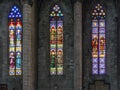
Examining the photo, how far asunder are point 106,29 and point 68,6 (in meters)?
3.48

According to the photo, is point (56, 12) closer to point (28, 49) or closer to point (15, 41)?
point (15, 41)

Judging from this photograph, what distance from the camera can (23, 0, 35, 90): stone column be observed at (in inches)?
1622

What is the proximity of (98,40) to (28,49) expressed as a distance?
609 centimetres

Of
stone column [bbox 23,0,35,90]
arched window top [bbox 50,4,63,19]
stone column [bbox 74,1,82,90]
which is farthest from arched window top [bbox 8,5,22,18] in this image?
stone column [bbox 74,1,82,90]

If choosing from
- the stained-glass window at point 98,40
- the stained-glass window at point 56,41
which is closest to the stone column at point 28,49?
the stained-glass window at point 56,41

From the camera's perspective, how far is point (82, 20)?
4444cm

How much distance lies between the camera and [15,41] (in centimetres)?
4509

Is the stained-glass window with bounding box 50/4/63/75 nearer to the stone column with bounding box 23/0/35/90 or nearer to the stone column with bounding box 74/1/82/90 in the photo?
the stone column with bounding box 74/1/82/90

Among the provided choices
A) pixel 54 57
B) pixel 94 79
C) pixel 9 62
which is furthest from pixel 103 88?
pixel 9 62

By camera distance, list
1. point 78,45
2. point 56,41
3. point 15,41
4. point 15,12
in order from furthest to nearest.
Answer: point 15,12 < point 15,41 < point 56,41 < point 78,45

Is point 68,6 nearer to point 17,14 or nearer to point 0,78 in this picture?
point 17,14

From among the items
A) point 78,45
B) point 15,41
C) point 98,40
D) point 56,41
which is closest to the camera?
point 78,45

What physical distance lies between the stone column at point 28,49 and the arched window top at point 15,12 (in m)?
3.16

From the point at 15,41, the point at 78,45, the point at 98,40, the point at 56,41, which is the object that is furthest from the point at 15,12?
the point at 98,40
